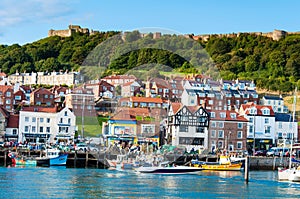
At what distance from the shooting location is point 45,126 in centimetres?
4919

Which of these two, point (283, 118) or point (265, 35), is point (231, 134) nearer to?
point (283, 118)

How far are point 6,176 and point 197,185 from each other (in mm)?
8561

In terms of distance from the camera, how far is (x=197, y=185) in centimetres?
2933

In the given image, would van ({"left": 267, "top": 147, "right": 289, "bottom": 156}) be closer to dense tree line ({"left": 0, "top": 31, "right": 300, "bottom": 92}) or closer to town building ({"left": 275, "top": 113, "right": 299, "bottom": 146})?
town building ({"left": 275, "top": 113, "right": 299, "bottom": 146})

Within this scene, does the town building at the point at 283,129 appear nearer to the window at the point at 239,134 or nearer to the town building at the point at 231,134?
the town building at the point at 231,134

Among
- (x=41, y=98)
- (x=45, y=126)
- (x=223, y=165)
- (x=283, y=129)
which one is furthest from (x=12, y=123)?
(x=283, y=129)

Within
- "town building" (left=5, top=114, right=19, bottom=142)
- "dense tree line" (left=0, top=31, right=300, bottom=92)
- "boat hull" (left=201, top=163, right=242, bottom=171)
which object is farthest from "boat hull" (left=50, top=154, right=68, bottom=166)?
"town building" (left=5, top=114, right=19, bottom=142)

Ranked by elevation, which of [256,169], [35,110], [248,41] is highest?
[248,41]

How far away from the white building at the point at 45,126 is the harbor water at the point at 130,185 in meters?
12.2

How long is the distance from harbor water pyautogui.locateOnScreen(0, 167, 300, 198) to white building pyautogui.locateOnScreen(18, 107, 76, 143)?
40.2 ft

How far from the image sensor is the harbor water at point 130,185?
25.3 metres

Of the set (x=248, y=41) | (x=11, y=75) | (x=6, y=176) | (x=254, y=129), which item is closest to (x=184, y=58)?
(x=6, y=176)

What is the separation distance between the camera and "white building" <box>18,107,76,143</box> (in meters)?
48.3

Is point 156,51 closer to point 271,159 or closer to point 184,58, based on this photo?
point 184,58
